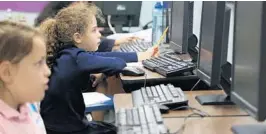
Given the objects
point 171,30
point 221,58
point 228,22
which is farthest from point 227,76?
point 171,30

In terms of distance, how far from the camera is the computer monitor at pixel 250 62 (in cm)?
119

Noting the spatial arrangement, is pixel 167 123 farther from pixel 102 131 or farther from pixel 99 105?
pixel 99 105

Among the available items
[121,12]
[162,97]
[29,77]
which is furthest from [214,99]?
[121,12]

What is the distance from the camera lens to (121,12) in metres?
4.18

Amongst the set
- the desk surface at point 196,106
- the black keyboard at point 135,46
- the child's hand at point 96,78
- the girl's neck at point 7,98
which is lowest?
the child's hand at point 96,78

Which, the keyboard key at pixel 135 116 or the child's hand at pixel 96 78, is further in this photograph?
the child's hand at pixel 96 78

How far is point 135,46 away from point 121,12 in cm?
109

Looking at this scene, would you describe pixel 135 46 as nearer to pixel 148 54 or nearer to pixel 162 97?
pixel 148 54

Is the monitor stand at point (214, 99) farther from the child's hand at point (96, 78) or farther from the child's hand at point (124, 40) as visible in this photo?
the child's hand at point (124, 40)

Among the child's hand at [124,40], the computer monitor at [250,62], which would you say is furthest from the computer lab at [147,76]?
the child's hand at [124,40]

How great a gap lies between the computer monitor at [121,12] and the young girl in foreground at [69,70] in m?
1.93

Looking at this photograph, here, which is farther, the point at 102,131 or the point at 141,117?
the point at 102,131

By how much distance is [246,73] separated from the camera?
1313mm

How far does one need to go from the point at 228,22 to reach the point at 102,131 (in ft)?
2.55
